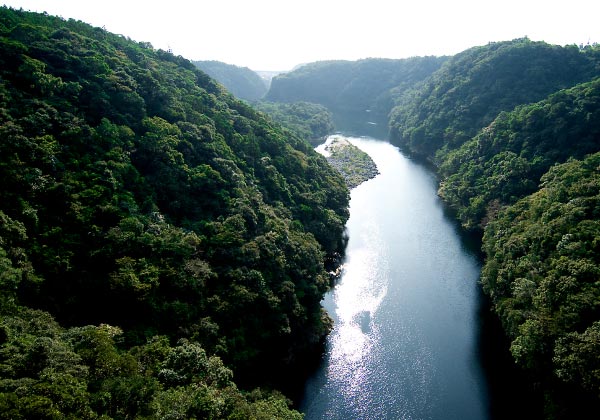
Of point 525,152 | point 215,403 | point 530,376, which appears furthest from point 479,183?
point 215,403

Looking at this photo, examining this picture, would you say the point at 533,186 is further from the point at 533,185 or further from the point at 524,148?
the point at 524,148

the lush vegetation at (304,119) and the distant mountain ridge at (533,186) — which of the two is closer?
the distant mountain ridge at (533,186)

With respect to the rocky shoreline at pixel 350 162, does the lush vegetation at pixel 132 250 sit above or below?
below

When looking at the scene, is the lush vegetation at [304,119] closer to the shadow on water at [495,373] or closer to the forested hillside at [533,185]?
the forested hillside at [533,185]

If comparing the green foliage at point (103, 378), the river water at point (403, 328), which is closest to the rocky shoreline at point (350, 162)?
the river water at point (403, 328)

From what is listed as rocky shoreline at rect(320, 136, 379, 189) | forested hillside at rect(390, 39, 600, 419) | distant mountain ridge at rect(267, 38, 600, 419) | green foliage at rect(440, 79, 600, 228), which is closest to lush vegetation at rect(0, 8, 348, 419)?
distant mountain ridge at rect(267, 38, 600, 419)

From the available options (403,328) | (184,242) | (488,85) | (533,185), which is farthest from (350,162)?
(184,242)

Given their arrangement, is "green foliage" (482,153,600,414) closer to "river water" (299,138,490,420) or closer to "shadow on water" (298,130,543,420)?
"shadow on water" (298,130,543,420)
